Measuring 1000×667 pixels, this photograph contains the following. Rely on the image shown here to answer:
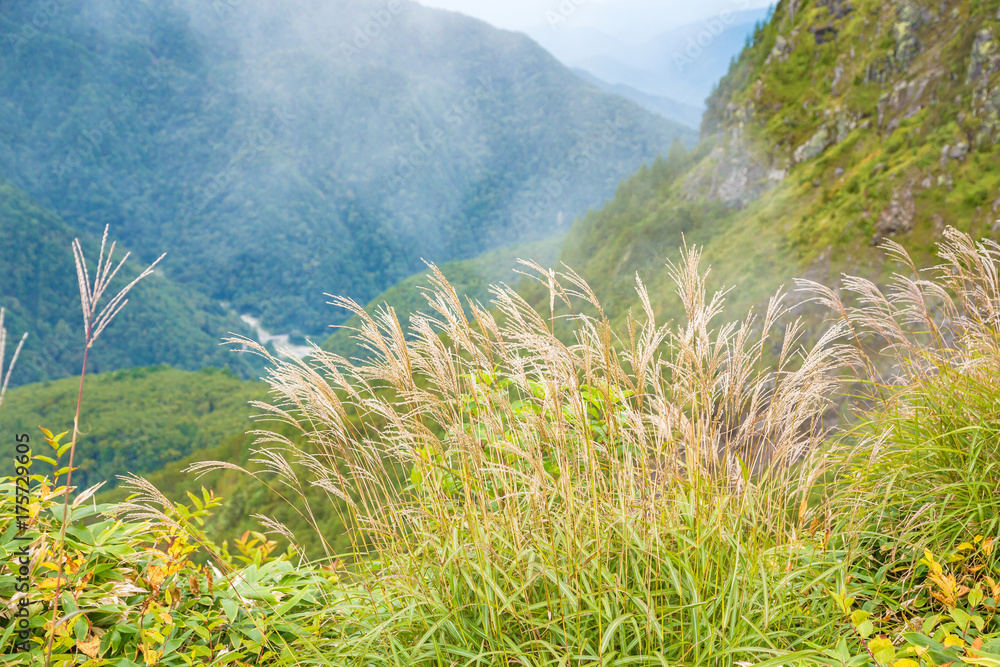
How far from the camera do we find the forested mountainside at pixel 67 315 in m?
87.6

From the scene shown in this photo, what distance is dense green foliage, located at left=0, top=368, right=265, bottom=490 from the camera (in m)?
55.9

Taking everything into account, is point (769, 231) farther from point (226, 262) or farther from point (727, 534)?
point (226, 262)

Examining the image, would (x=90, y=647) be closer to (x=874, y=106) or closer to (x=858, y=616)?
(x=858, y=616)

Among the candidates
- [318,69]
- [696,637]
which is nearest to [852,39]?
[696,637]

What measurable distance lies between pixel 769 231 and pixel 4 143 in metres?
193
